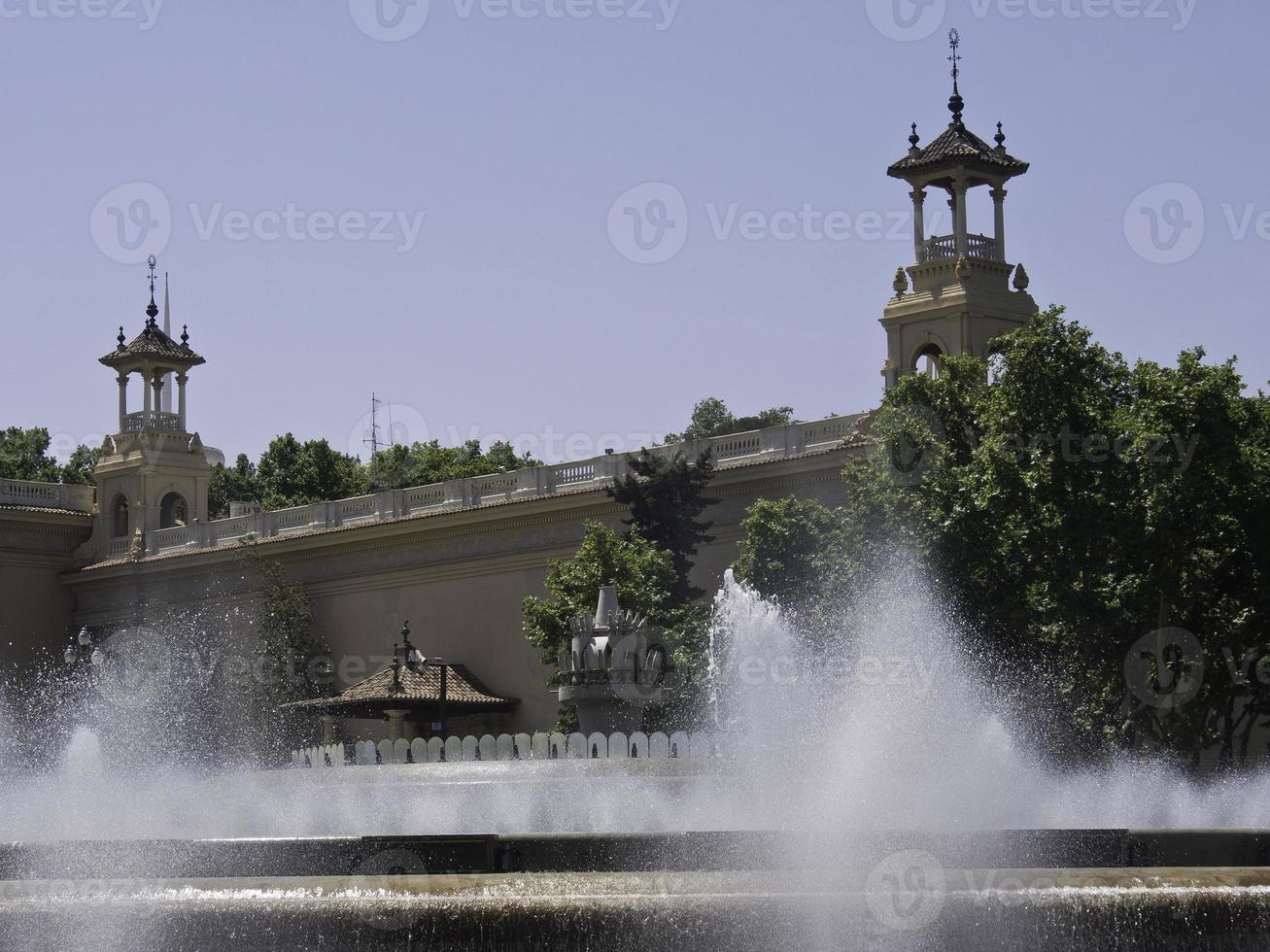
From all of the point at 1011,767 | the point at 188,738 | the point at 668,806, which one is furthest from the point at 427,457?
the point at 668,806

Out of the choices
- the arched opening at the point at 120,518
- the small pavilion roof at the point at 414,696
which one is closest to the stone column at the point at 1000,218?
the small pavilion roof at the point at 414,696

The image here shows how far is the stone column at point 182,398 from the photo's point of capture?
189 ft

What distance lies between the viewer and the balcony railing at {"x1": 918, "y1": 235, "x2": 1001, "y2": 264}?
41.2 metres

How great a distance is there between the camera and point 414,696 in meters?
43.9

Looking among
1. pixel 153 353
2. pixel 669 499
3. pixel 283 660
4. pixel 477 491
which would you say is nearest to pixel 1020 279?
pixel 669 499

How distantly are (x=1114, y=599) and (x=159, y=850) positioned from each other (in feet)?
60.0

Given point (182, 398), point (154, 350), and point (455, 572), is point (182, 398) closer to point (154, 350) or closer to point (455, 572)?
point (154, 350)

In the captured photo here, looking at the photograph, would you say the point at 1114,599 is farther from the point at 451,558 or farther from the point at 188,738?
the point at 188,738

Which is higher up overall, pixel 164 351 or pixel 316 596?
pixel 164 351

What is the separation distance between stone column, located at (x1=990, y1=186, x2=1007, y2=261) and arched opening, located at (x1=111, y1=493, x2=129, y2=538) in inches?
1096

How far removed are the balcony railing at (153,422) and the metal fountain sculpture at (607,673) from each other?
126 ft

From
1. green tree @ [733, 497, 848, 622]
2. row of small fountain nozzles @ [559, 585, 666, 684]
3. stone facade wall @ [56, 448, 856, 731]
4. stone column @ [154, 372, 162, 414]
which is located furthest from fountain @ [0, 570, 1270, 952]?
stone column @ [154, 372, 162, 414]

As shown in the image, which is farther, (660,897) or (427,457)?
(427,457)

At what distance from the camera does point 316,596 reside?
52438mm
